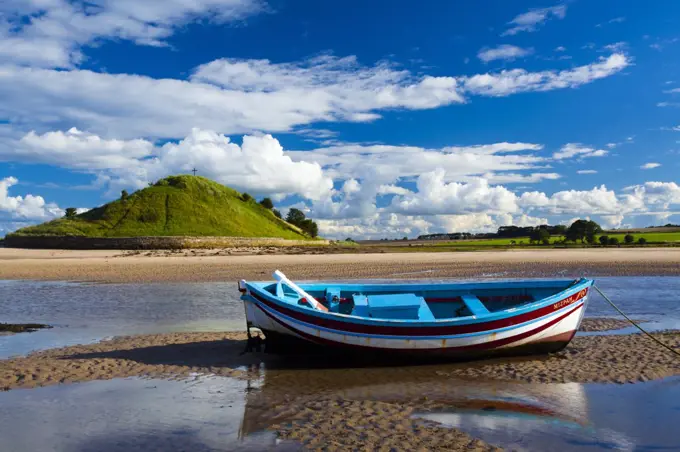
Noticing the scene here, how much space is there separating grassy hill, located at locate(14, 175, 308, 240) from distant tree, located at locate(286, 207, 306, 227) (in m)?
11.0

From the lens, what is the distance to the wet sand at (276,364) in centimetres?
1080

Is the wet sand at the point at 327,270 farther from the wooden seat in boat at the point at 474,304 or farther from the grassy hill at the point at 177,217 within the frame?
the grassy hill at the point at 177,217

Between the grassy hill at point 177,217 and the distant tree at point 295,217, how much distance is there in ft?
36.2

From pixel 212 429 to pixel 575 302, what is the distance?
28.4 ft

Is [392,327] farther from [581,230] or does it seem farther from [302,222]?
[302,222]

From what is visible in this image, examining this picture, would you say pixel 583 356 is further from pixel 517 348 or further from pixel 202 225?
pixel 202 225

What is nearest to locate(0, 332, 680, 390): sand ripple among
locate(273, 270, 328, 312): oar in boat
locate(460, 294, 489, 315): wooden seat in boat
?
locate(460, 294, 489, 315): wooden seat in boat

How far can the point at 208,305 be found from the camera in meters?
20.8

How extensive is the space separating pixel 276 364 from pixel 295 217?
123 meters

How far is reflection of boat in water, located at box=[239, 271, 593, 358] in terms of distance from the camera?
11.2 meters

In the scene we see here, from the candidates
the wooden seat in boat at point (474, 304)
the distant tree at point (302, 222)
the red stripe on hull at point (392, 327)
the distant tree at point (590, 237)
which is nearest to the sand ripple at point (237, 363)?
the red stripe on hull at point (392, 327)

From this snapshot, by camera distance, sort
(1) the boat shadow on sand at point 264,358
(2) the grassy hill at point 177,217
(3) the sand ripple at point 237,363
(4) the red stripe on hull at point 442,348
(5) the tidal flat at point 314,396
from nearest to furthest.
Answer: (5) the tidal flat at point 314,396, (3) the sand ripple at point 237,363, (4) the red stripe on hull at point 442,348, (1) the boat shadow on sand at point 264,358, (2) the grassy hill at point 177,217

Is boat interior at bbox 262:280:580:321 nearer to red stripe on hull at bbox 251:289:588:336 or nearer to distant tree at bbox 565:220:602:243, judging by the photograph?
red stripe on hull at bbox 251:289:588:336

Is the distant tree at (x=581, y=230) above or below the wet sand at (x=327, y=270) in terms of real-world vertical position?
above
